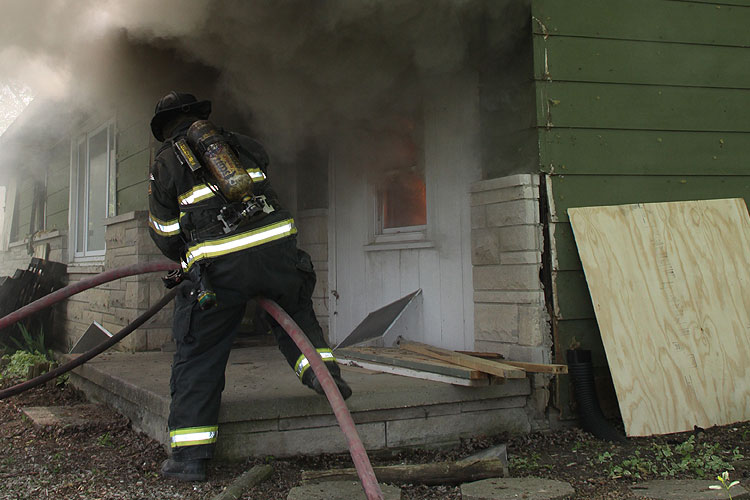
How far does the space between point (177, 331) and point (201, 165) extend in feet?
2.64

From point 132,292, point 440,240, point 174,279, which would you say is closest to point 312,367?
point 174,279

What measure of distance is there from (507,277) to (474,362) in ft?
2.26

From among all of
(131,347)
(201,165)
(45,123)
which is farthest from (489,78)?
(45,123)

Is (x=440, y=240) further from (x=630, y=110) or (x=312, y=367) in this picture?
(x=312, y=367)

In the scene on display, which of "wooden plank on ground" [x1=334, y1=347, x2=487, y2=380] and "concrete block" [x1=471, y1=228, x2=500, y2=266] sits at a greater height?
"concrete block" [x1=471, y1=228, x2=500, y2=266]

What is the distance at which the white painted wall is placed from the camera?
453 cm

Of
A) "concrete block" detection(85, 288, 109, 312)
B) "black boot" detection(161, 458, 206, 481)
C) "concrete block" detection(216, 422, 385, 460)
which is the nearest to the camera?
"black boot" detection(161, 458, 206, 481)

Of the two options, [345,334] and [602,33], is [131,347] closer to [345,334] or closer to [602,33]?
[345,334]

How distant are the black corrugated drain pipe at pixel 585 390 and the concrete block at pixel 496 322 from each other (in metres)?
0.39

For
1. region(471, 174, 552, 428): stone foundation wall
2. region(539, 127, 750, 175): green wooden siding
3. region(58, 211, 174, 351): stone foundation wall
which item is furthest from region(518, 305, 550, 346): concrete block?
region(58, 211, 174, 351): stone foundation wall

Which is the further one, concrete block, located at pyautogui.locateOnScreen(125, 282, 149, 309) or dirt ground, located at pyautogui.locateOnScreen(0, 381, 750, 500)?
concrete block, located at pyautogui.locateOnScreen(125, 282, 149, 309)

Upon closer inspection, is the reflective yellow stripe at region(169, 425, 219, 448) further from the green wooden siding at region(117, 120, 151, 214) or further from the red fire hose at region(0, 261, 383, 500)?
the green wooden siding at region(117, 120, 151, 214)

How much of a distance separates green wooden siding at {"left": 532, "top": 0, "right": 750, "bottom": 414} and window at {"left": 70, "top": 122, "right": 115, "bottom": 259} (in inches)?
210

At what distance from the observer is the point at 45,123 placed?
8.93 metres
